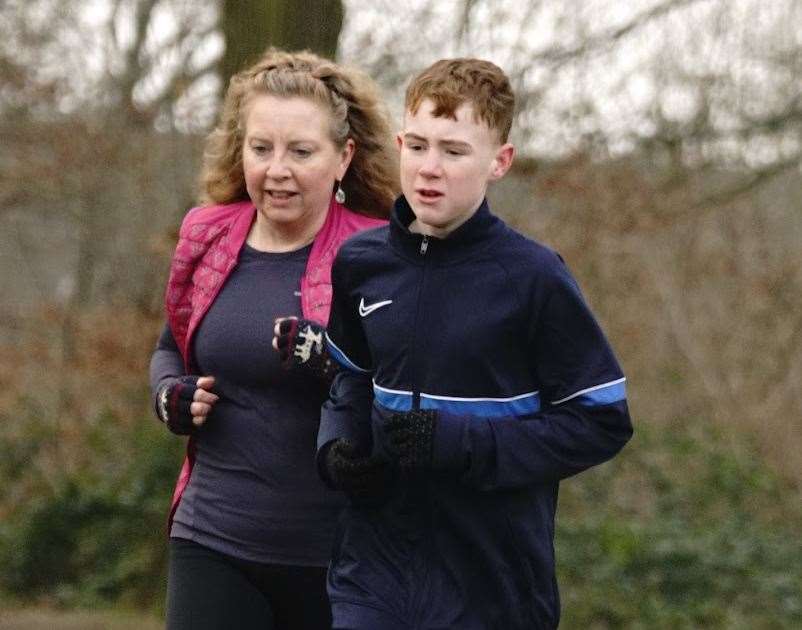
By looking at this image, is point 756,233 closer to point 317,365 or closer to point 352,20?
point 352,20

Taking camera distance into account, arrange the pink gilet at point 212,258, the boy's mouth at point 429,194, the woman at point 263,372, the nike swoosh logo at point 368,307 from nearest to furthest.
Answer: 1. the boy's mouth at point 429,194
2. the nike swoosh logo at point 368,307
3. the woman at point 263,372
4. the pink gilet at point 212,258

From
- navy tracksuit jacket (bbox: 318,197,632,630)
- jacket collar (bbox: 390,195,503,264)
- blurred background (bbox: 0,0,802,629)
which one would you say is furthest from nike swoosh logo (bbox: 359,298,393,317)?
blurred background (bbox: 0,0,802,629)

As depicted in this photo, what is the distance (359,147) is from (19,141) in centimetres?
744

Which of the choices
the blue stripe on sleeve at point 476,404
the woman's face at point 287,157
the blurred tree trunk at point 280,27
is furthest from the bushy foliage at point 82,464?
the blue stripe on sleeve at point 476,404

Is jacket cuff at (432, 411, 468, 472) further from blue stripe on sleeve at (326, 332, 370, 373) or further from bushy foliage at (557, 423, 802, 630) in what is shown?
bushy foliage at (557, 423, 802, 630)

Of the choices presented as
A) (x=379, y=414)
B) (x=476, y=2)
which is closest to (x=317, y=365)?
(x=379, y=414)

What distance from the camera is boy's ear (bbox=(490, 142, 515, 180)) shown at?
11.6 ft

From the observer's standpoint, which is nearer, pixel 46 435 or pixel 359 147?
pixel 359 147

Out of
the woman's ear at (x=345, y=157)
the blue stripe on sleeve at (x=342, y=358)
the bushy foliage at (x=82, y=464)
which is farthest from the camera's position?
the bushy foliage at (x=82, y=464)

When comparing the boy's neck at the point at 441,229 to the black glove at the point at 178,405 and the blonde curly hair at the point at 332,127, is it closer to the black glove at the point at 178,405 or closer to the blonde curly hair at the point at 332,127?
the blonde curly hair at the point at 332,127

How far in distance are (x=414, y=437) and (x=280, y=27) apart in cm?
414

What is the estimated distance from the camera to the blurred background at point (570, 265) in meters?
10.4

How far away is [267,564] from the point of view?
4012mm

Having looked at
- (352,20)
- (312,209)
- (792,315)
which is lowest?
(312,209)
